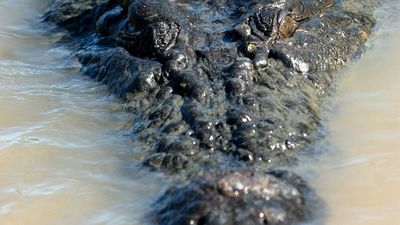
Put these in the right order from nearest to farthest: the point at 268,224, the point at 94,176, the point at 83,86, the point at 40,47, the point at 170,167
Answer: the point at 268,224
the point at 170,167
the point at 94,176
the point at 83,86
the point at 40,47

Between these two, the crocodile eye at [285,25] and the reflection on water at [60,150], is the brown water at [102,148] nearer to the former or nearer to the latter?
the reflection on water at [60,150]

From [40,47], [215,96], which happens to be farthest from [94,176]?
[40,47]

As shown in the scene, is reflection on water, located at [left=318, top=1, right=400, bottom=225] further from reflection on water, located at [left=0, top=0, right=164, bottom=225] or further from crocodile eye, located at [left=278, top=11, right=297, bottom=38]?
reflection on water, located at [left=0, top=0, right=164, bottom=225]

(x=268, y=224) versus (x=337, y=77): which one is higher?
(x=268, y=224)

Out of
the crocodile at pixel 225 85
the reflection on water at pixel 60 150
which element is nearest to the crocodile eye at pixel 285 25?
the crocodile at pixel 225 85

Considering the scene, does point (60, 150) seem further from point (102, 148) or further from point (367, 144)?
point (367, 144)

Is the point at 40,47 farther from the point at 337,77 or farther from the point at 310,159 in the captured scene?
the point at 310,159
